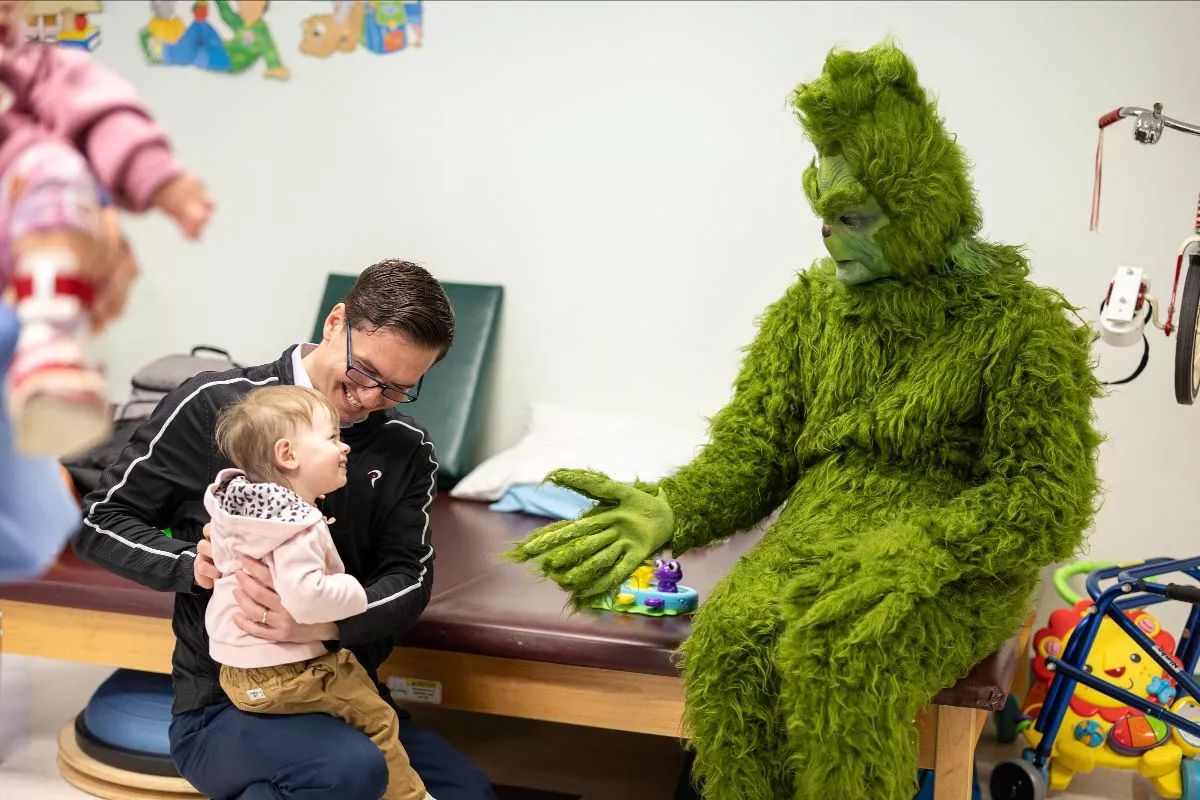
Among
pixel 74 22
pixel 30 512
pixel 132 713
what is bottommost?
pixel 132 713

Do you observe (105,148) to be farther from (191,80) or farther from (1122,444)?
(191,80)

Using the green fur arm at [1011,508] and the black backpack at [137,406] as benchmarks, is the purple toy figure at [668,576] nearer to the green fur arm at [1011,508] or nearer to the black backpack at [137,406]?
the green fur arm at [1011,508]

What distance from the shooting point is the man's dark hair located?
1680 millimetres

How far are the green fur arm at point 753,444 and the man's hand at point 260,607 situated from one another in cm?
62

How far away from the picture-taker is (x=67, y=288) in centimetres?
76

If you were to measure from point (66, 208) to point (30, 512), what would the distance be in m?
0.25

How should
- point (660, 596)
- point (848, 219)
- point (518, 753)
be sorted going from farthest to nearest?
point (518, 753) → point (660, 596) → point (848, 219)

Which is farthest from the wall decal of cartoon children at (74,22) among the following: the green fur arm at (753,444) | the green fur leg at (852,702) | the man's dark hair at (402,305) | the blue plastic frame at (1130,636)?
the blue plastic frame at (1130,636)

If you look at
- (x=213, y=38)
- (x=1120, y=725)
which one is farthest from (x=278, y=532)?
(x=213, y=38)

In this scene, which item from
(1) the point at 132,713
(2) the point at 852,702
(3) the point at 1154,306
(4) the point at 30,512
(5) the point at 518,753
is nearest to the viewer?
(4) the point at 30,512

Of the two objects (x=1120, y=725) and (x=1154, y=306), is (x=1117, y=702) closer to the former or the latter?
(x=1120, y=725)

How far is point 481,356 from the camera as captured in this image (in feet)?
10.7

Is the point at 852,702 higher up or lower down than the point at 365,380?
lower down

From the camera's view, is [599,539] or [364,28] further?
[364,28]
